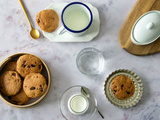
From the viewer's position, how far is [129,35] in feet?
3.13

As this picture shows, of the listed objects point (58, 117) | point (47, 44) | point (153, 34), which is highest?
point (153, 34)

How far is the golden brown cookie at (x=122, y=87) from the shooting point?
0.93 m

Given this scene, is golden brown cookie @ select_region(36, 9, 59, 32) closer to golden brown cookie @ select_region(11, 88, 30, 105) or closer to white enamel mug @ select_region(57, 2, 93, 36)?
white enamel mug @ select_region(57, 2, 93, 36)

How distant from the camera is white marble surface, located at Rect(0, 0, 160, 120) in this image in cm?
97

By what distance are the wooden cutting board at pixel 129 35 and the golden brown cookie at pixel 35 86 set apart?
17.8 inches

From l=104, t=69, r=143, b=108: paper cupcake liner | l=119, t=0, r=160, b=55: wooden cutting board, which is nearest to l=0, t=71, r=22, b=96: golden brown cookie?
l=104, t=69, r=143, b=108: paper cupcake liner

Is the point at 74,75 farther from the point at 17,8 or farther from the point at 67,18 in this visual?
the point at 17,8

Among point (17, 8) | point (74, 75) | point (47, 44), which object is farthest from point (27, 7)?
point (74, 75)

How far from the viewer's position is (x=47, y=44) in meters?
0.98

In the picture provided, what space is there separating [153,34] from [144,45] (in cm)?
10

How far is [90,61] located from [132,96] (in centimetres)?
29

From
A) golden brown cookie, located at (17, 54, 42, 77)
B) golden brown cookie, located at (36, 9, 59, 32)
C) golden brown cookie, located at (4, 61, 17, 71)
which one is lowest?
golden brown cookie, located at (4, 61, 17, 71)

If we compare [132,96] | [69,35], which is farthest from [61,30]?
[132,96]

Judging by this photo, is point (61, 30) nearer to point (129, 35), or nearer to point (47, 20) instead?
point (47, 20)
